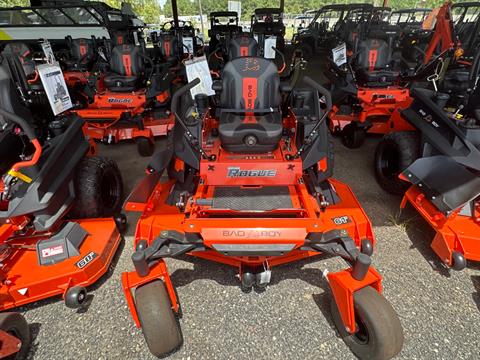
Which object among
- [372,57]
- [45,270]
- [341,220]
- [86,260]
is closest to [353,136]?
[372,57]

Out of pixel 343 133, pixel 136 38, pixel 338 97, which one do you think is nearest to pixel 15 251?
pixel 343 133

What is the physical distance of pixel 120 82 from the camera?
5195mm

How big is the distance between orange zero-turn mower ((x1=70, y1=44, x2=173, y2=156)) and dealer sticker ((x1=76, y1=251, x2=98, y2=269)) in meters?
2.46

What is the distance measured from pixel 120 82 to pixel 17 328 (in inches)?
165

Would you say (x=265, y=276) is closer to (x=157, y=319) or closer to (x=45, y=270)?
(x=157, y=319)

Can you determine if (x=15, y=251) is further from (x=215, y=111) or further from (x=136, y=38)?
(x=136, y=38)

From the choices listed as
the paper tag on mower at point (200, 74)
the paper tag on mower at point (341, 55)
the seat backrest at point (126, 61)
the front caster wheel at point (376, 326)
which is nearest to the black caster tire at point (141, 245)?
the front caster wheel at point (376, 326)

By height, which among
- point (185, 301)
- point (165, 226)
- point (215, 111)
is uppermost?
point (215, 111)

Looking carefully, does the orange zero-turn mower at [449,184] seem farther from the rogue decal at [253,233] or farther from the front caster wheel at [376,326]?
the rogue decal at [253,233]

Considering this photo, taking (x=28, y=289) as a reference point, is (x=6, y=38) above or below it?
above

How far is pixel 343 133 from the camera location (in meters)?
5.02

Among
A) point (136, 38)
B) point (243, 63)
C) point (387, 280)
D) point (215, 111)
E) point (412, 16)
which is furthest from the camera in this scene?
point (412, 16)

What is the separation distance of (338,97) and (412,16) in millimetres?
12963

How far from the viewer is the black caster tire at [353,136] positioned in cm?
467
